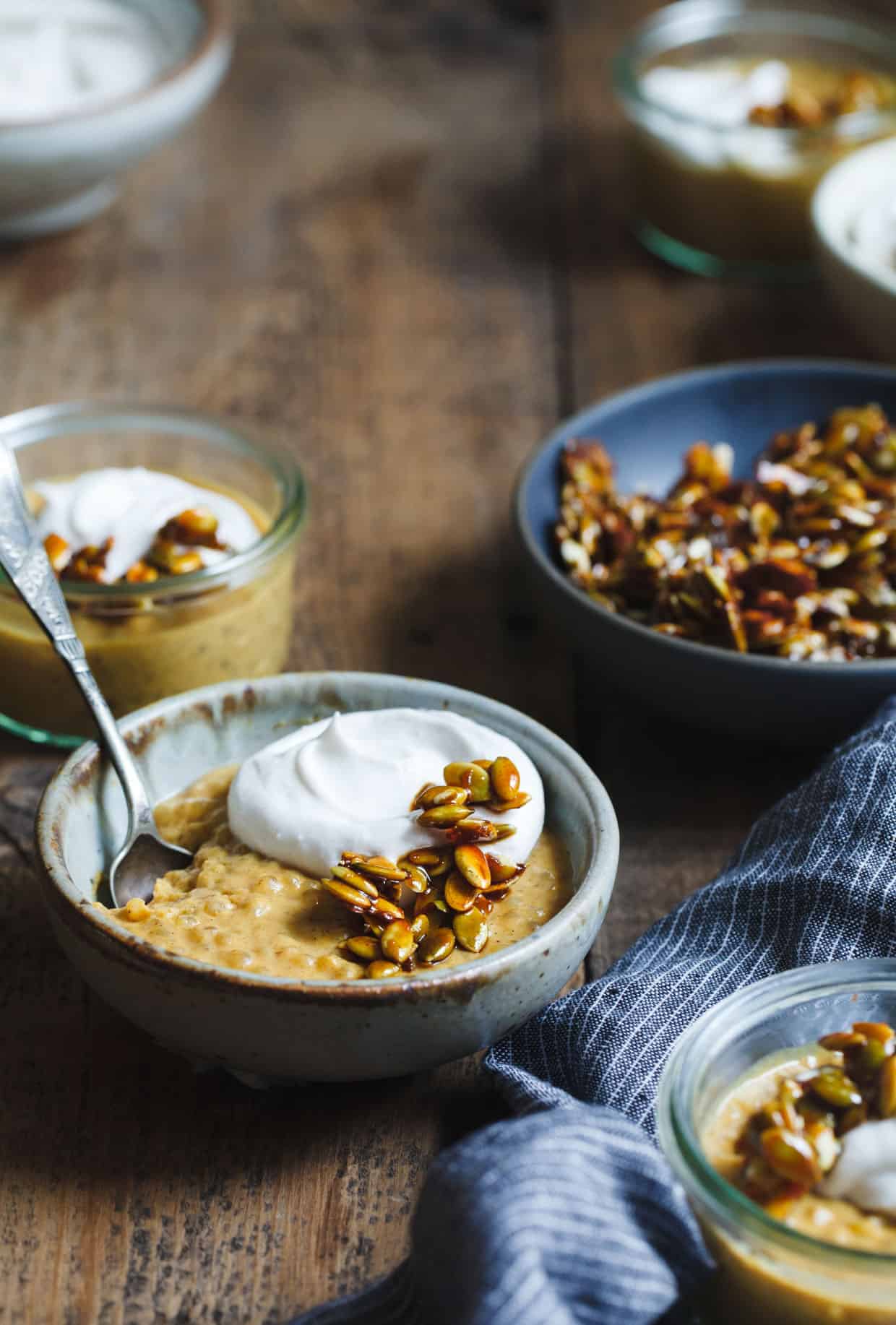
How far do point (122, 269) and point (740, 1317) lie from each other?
180 cm

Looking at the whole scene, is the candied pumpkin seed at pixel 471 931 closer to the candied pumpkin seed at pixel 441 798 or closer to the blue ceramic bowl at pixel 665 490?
the candied pumpkin seed at pixel 441 798

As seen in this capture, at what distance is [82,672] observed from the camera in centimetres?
126

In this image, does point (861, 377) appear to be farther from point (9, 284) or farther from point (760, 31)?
point (9, 284)

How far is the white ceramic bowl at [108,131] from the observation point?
6.66ft

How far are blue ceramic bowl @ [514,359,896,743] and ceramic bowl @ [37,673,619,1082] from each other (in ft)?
0.62

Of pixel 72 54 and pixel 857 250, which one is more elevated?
pixel 72 54

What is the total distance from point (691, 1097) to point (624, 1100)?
14 centimetres

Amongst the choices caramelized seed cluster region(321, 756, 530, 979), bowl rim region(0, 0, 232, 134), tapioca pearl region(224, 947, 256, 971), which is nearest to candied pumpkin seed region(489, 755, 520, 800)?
caramelized seed cluster region(321, 756, 530, 979)

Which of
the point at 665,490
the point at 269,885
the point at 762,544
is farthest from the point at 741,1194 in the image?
the point at 665,490

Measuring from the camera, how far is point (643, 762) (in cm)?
148

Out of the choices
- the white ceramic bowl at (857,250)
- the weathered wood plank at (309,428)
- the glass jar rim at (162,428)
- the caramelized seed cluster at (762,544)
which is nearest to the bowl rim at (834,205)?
the white ceramic bowl at (857,250)

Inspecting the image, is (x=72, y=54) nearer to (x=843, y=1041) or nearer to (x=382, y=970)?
(x=382, y=970)

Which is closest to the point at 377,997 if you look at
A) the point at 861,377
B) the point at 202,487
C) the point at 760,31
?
the point at 202,487

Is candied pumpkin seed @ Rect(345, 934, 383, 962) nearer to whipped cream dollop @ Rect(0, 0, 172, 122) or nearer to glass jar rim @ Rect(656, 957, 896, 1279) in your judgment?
glass jar rim @ Rect(656, 957, 896, 1279)
